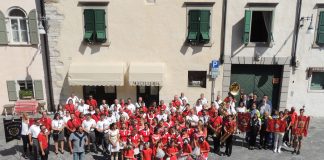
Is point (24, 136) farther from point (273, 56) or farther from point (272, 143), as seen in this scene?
point (273, 56)

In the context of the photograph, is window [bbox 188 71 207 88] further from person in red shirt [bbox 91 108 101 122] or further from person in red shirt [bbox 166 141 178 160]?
person in red shirt [bbox 166 141 178 160]

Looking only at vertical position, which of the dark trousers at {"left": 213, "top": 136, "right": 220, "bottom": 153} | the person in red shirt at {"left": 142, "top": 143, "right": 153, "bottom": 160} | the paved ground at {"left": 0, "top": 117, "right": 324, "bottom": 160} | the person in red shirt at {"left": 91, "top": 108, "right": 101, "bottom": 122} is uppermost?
the person in red shirt at {"left": 91, "top": 108, "right": 101, "bottom": 122}

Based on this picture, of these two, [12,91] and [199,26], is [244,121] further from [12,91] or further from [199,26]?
[12,91]

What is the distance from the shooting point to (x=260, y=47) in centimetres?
1695

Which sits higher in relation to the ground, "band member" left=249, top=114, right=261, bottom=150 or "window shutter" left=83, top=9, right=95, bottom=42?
"window shutter" left=83, top=9, right=95, bottom=42

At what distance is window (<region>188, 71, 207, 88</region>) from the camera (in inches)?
702

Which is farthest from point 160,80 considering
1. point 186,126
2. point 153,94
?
point 186,126

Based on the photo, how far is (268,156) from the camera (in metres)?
13.9

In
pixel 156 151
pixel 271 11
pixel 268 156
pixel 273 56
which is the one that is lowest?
pixel 268 156

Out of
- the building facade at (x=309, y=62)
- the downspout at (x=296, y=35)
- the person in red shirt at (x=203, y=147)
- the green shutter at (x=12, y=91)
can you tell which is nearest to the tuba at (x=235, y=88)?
the building facade at (x=309, y=62)

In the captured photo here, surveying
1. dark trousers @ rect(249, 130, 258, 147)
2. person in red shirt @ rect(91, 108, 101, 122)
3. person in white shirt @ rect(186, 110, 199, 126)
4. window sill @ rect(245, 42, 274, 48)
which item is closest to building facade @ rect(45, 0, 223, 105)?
window sill @ rect(245, 42, 274, 48)

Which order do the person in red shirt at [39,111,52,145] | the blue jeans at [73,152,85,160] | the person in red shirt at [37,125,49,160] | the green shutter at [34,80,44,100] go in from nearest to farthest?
the person in red shirt at [37,125,49,160], the blue jeans at [73,152,85,160], the person in red shirt at [39,111,52,145], the green shutter at [34,80,44,100]

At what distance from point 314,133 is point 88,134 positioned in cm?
1108

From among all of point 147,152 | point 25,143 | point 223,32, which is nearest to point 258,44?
point 223,32
